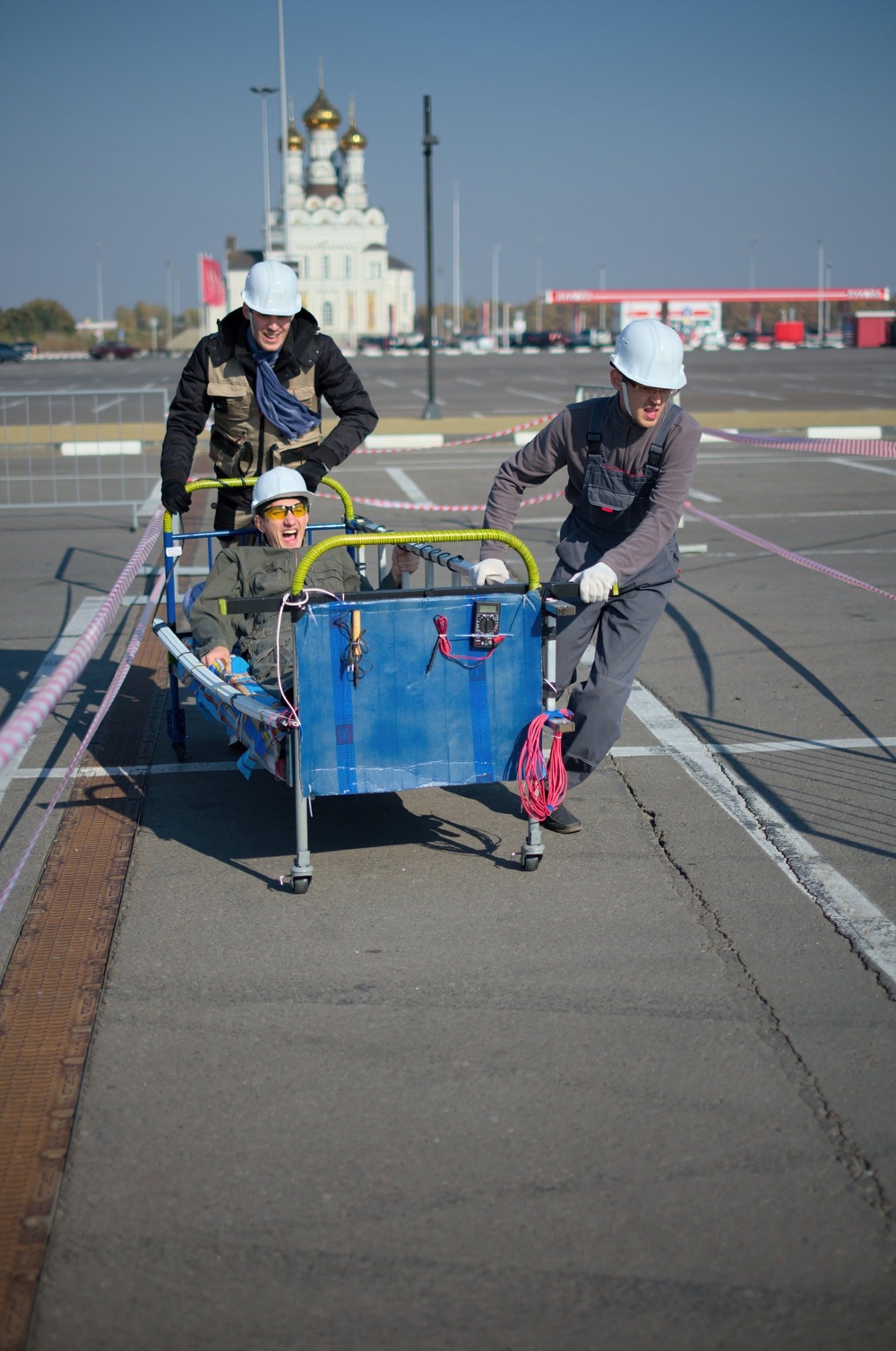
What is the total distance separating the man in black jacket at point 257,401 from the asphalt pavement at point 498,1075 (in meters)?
1.43

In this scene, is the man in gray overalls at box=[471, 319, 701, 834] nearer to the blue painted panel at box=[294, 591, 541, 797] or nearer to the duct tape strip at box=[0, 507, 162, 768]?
the blue painted panel at box=[294, 591, 541, 797]

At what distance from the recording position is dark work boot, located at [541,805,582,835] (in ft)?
17.3

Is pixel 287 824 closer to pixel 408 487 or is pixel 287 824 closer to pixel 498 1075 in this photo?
pixel 498 1075

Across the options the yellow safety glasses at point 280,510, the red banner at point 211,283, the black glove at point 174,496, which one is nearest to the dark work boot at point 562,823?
the yellow safety glasses at point 280,510

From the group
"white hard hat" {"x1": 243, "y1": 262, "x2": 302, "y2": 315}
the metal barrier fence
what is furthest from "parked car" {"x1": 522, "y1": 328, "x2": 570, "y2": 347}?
"white hard hat" {"x1": 243, "y1": 262, "x2": 302, "y2": 315}

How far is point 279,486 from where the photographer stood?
5.50m

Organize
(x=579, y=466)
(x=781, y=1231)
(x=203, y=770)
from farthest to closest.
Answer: (x=203, y=770) → (x=579, y=466) → (x=781, y=1231)

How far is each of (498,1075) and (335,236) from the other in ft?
459

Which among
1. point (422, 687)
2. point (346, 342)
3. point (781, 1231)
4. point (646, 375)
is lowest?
point (781, 1231)

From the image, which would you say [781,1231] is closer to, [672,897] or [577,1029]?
[577,1029]

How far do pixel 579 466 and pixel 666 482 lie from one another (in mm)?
436

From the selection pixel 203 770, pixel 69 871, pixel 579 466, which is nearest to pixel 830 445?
pixel 579 466

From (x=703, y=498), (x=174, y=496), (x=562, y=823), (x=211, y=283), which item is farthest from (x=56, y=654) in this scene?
(x=211, y=283)

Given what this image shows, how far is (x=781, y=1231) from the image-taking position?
2836 mm
